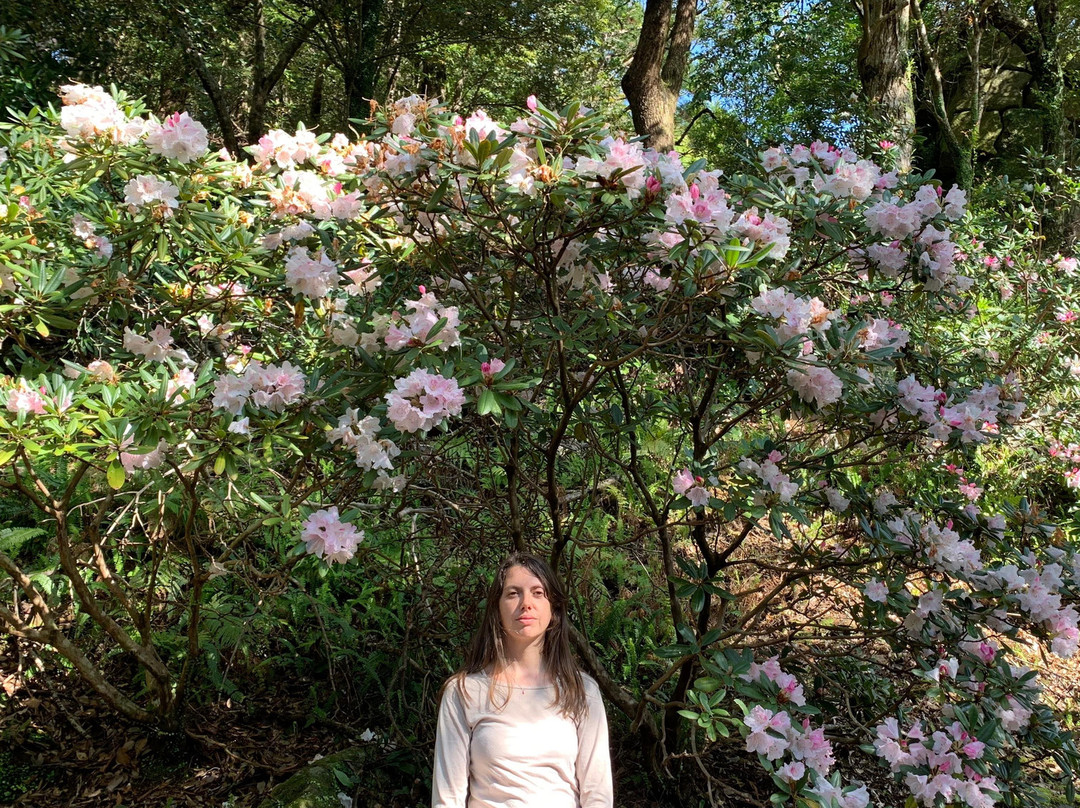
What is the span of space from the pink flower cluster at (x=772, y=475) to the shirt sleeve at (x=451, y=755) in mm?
943

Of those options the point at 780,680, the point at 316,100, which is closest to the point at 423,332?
the point at 780,680

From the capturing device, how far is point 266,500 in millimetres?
2041

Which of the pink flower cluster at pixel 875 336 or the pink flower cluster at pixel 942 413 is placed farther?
the pink flower cluster at pixel 942 413

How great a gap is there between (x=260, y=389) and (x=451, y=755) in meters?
1.02

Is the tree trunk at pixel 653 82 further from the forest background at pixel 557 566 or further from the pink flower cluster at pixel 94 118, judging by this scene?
the pink flower cluster at pixel 94 118

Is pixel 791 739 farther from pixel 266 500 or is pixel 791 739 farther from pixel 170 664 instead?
pixel 170 664

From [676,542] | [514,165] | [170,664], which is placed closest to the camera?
[514,165]

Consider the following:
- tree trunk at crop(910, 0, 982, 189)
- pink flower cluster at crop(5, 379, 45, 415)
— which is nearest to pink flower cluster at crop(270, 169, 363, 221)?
pink flower cluster at crop(5, 379, 45, 415)

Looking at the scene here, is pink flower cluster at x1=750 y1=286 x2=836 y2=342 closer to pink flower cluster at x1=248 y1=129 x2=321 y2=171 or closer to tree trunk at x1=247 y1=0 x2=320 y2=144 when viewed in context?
pink flower cluster at x1=248 y1=129 x2=321 y2=171

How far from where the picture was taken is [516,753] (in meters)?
1.98

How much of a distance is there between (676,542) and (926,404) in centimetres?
266

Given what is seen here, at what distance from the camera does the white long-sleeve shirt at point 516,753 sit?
1962 mm

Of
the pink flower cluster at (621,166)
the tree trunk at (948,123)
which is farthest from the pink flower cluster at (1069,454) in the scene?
the tree trunk at (948,123)

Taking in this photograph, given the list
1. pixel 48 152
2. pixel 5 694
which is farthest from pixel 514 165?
pixel 5 694
